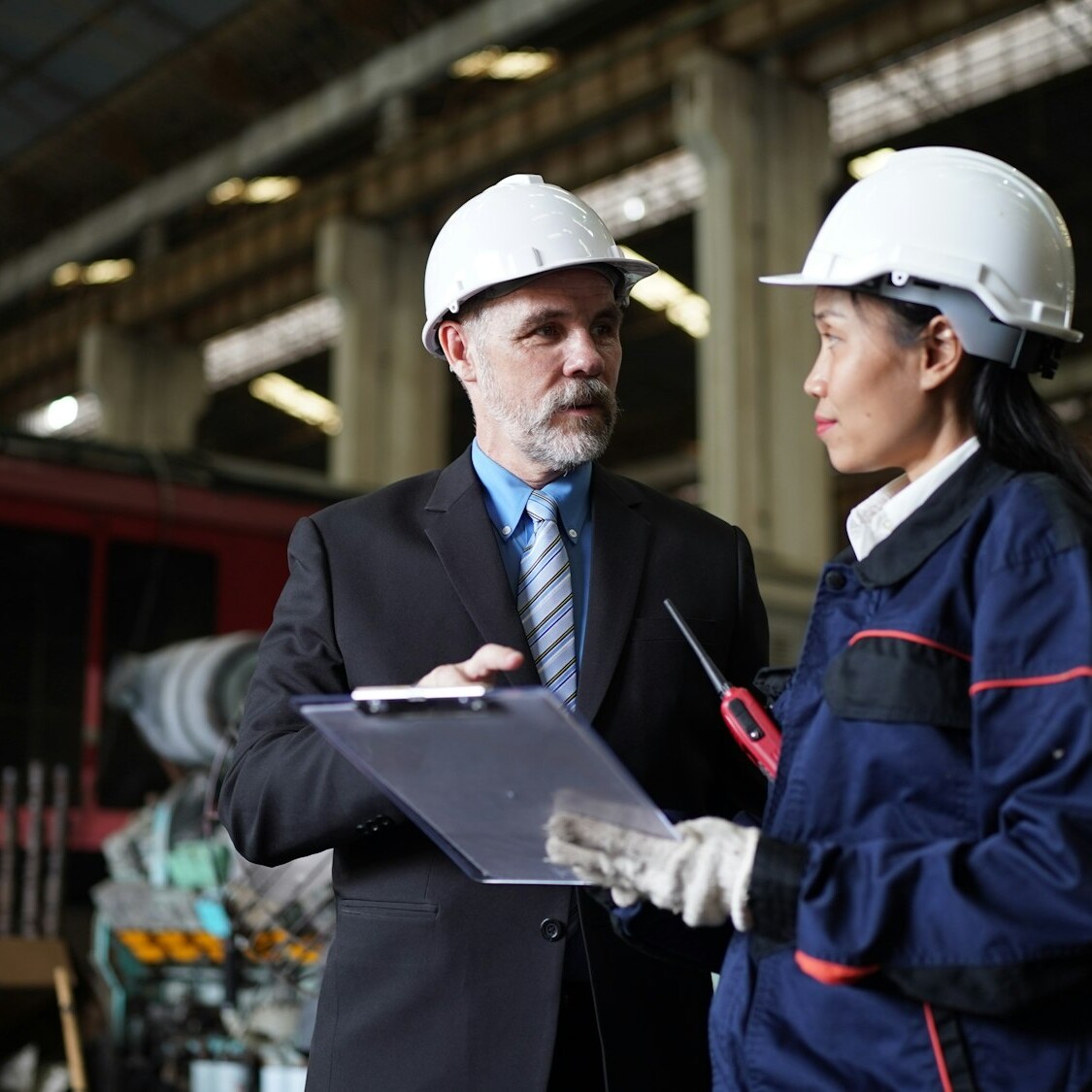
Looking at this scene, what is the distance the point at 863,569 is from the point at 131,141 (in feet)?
49.0

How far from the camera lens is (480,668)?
1.57 metres

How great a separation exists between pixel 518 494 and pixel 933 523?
845 mm

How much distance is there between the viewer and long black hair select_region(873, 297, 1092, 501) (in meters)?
1.50

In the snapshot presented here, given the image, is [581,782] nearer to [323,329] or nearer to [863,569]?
[863,569]

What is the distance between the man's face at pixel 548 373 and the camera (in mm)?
2168

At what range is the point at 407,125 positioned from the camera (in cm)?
1354

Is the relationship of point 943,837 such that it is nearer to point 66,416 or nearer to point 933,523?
point 933,523

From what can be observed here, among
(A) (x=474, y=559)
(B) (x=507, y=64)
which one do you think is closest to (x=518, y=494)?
(A) (x=474, y=559)

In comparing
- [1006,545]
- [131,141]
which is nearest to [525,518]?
[1006,545]

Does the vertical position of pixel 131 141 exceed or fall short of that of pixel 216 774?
it exceeds it

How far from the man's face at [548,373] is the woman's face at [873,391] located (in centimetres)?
64

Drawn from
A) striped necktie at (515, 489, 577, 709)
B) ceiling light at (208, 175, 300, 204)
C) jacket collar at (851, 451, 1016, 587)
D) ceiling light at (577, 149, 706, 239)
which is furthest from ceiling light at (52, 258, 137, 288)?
jacket collar at (851, 451, 1016, 587)

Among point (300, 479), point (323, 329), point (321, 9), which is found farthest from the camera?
point (323, 329)

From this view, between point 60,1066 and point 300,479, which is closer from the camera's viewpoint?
point 60,1066
